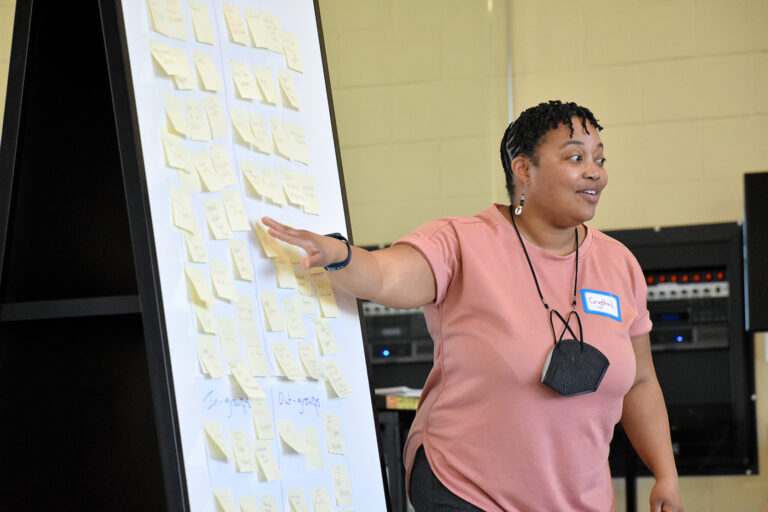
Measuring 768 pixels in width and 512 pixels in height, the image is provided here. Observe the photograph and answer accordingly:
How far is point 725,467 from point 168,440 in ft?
8.96

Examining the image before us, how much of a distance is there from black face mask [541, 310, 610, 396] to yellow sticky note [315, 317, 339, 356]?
383 mm

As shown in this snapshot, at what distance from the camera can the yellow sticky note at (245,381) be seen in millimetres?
1321

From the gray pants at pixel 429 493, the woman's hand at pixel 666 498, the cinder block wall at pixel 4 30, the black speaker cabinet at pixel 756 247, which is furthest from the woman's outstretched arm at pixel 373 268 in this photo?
the cinder block wall at pixel 4 30

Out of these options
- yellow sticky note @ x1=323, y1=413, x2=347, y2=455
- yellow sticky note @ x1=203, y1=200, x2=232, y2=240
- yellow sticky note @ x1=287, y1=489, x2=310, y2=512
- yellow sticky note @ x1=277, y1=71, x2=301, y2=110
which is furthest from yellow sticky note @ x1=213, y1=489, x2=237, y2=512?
yellow sticky note @ x1=277, y1=71, x2=301, y2=110

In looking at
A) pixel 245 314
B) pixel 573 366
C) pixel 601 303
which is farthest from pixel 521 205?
pixel 245 314

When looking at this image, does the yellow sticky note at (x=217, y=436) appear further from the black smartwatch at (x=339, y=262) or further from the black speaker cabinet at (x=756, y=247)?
the black speaker cabinet at (x=756, y=247)

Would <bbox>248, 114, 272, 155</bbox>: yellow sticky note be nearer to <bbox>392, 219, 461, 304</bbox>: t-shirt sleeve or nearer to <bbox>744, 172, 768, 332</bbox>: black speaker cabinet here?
<bbox>392, 219, 461, 304</bbox>: t-shirt sleeve

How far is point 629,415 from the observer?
2.00 m

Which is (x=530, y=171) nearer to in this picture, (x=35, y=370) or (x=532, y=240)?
(x=532, y=240)

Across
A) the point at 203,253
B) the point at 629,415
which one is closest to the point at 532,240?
the point at 629,415

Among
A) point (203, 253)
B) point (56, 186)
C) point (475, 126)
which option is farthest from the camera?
point (475, 126)

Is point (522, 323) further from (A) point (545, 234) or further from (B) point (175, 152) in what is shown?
(B) point (175, 152)

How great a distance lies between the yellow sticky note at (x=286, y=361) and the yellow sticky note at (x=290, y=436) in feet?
0.25

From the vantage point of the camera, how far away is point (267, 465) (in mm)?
1350
